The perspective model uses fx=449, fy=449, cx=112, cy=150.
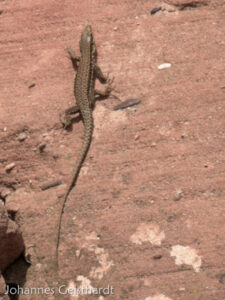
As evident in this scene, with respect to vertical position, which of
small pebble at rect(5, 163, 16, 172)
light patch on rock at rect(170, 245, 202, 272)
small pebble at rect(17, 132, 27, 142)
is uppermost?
small pebble at rect(17, 132, 27, 142)

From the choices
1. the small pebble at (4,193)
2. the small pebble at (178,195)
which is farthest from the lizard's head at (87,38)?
the small pebble at (178,195)

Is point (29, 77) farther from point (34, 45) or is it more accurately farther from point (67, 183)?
point (67, 183)

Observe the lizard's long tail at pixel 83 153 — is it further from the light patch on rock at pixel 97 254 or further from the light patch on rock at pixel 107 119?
the light patch on rock at pixel 97 254

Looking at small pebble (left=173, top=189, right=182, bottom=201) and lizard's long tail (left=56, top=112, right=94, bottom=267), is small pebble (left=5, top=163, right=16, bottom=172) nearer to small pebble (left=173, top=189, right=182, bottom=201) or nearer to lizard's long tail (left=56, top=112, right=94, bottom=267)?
lizard's long tail (left=56, top=112, right=94, bottom=267)

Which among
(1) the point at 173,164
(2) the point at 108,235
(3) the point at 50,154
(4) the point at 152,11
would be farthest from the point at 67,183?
(4) the point at 152,11

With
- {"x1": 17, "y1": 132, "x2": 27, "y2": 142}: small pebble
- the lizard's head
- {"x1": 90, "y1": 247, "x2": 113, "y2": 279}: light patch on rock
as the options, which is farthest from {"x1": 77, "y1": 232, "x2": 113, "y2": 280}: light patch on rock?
the lizard's head

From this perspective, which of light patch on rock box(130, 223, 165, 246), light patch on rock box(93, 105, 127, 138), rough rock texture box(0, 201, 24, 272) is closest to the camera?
rough rock texture box(0, 201, 24, 272)
